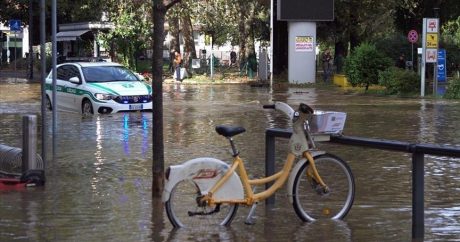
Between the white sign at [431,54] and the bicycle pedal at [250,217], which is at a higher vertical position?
the white sign at [431,54]

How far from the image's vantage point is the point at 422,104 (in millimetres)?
23938

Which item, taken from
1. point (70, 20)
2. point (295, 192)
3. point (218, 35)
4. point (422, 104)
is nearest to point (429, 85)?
point (422, 104)

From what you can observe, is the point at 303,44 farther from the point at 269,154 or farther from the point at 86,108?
the point at 269,154

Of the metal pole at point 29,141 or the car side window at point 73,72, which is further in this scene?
the car side window at point 73,72

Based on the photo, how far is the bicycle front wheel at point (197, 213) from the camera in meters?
6.96

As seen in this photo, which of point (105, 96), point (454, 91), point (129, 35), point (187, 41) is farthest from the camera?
point (187, 41)

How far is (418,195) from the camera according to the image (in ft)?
21.8

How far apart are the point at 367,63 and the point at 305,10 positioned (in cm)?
731

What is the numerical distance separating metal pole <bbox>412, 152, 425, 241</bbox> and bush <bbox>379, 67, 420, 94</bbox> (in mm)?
22693

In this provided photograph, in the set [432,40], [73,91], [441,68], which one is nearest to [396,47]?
[441,68]

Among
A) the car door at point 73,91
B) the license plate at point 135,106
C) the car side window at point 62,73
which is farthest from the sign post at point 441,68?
the car door at point 73,91

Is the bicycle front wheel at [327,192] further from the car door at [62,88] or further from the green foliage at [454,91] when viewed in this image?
the green foliage at [454,91]

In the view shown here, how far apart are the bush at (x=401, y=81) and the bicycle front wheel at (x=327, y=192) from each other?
21687 millimetres

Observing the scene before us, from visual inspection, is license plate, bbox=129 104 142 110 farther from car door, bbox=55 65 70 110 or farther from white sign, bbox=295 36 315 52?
white sign, bbox=295 36 315 52
